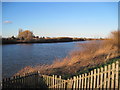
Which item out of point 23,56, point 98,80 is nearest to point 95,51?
point 23,56

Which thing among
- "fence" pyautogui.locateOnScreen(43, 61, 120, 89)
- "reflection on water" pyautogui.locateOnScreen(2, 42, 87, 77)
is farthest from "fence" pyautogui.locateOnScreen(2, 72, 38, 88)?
"reflection on water" pyautogui.locateOnScreen(2, 42, 87, 77)

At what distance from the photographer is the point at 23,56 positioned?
299 inches

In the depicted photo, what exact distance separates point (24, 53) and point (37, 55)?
650 mm

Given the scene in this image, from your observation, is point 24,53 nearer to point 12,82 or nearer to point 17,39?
point 17,39

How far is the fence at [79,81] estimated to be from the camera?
8.28ft

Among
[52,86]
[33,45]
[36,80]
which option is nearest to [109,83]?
[52,86]

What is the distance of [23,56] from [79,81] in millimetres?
5206

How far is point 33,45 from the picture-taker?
30.1 ft

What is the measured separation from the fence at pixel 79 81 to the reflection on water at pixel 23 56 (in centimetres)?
232

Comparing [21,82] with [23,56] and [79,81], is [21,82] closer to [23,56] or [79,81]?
[79,81]

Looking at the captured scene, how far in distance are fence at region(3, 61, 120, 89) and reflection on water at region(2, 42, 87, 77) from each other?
91.4 inches

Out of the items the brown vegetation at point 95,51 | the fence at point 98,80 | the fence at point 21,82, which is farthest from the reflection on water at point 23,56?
the fence at point 98,80

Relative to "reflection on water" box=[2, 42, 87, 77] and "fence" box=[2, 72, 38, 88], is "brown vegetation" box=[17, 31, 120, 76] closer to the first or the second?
"reflection on water" box=[2, 42, 87, 77]

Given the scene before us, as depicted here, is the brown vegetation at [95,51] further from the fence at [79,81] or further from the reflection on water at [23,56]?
the fence at [79,81]
